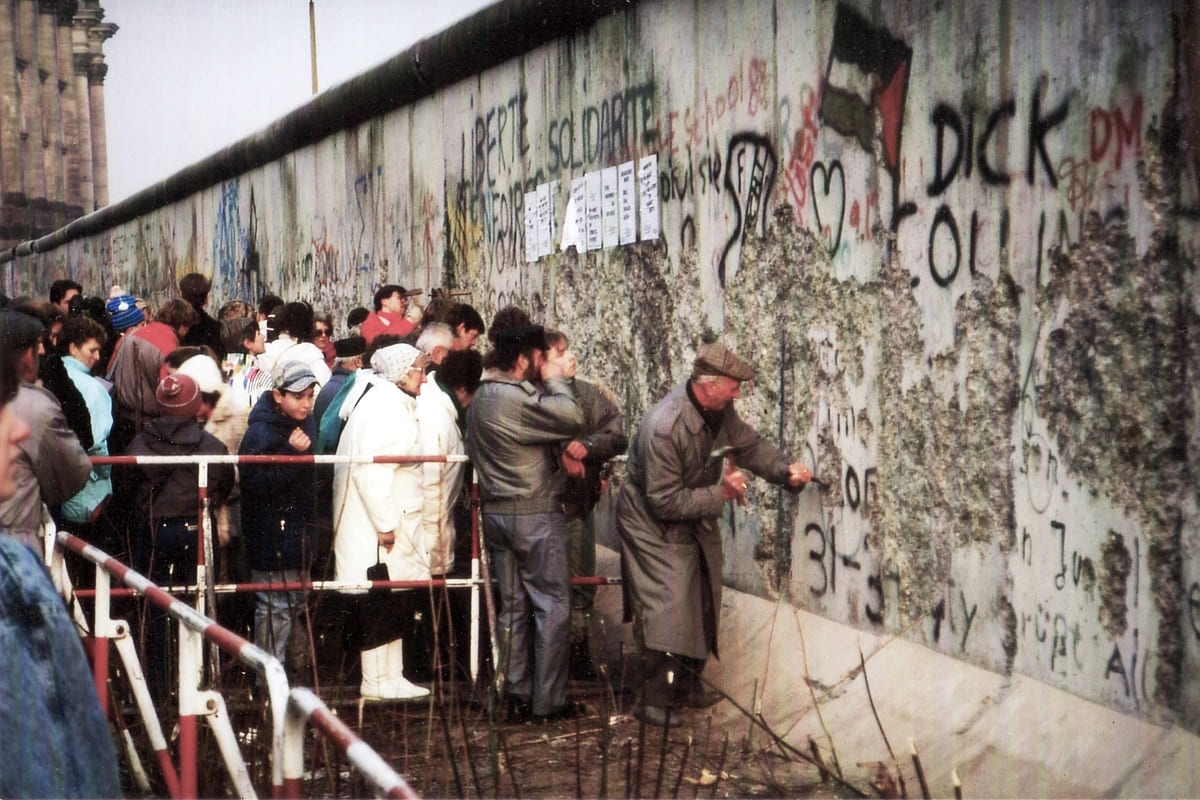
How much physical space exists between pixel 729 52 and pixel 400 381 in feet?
7.64

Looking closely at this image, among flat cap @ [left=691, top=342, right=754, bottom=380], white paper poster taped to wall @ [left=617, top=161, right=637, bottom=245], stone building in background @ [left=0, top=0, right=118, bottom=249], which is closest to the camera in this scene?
flat cap @ [left=691, top=342, right=754, bottom=380]

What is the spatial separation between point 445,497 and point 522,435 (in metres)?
0.76

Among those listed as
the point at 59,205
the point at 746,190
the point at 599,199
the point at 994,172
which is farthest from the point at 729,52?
the point at 59,205

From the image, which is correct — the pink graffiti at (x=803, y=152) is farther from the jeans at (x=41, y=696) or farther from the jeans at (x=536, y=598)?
the jeans at (x=41, y=696)

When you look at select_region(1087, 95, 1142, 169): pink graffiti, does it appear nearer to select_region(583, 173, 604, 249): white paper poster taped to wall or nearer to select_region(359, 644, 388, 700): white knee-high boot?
select_region(359, 644, 388, 700): white knee-high boot

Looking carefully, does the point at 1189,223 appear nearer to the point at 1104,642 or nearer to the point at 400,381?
the point at 1104,642

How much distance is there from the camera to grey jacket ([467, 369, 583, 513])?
302 inches

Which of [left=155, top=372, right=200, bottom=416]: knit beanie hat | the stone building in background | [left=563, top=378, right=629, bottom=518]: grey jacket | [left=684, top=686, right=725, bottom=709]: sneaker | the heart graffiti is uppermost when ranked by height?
the stone building in background

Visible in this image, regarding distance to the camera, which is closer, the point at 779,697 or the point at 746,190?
the point at 779,697

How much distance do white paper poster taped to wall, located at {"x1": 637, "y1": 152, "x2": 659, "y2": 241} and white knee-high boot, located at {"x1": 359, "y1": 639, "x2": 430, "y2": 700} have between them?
274 centimetres

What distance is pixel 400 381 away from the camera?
816 cm

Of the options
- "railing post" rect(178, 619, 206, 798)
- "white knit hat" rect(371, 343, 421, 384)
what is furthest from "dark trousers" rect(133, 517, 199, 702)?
"railing post" rect(178, 619, 206, 798)

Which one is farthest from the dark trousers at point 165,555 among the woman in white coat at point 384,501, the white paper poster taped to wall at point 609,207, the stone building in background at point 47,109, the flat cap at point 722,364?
the stone building in background at point 47,109

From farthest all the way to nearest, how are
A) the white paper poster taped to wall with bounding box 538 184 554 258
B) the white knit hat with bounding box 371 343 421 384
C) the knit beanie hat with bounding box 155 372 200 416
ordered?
1. the white paper poster taped to wall with bounding box 538 184 554 258
2. the white knit hat with bounding box 371 343 421 384
3. the knit beanie hat with bounding box 155 372 200 416
